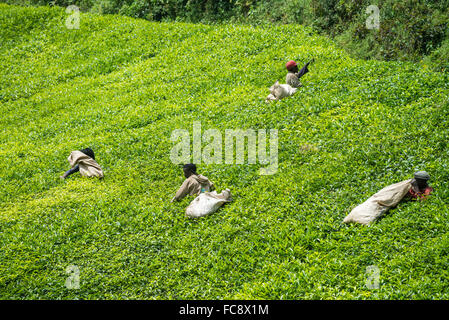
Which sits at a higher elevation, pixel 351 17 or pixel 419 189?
pixel 351 17

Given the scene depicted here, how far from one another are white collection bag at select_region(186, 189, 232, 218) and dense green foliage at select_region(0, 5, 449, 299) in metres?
0.17

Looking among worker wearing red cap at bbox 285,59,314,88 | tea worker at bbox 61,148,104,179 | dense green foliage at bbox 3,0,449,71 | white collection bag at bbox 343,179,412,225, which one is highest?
dense green foliage at bbox 3,0,449,71

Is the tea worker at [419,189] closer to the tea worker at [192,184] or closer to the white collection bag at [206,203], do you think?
the white collection bag at [206,203]

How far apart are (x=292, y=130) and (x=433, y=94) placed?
3.89m

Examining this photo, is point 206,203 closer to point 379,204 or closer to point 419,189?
point 379,204

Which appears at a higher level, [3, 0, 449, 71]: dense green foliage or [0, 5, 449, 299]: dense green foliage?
[3, 0, 449, 71]: dense green foliage

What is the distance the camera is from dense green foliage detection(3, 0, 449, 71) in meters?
15.1

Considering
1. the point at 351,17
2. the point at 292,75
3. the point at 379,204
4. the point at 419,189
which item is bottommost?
the point at 379,204

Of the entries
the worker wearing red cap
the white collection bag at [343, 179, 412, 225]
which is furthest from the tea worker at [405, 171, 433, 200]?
the worker wearing red cap

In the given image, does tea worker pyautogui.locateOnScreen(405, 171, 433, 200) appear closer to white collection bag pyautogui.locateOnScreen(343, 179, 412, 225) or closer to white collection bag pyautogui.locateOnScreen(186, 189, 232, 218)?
white collection bag pyautogui.locateOnScreen(343, 179, 412, 225)

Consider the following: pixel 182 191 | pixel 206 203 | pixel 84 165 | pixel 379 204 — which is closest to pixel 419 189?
pixel 379 204

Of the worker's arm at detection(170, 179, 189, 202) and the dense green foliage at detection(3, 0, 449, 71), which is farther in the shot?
the dense green foliage at detection(3, 0, 449, 71)

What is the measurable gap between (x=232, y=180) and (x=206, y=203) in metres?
1.50

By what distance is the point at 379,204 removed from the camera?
8.41 meters
